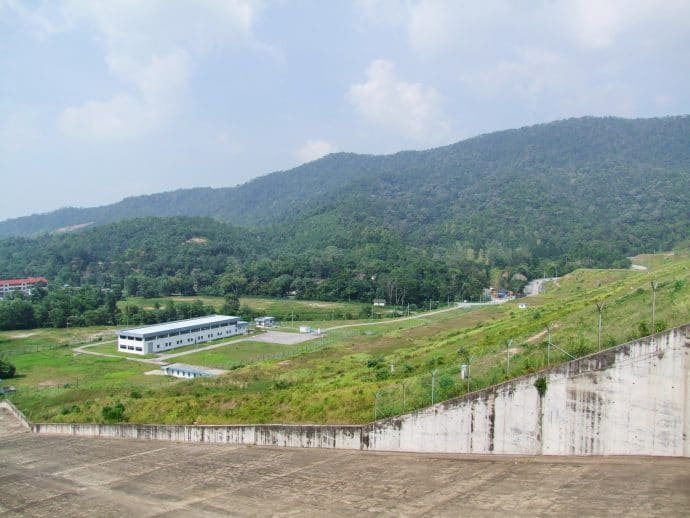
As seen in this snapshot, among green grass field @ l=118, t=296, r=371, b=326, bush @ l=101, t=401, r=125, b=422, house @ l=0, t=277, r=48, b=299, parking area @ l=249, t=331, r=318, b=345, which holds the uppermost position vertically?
house @ l=0, t=277, r=48, b=299

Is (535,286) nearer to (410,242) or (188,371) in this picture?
(410,242)

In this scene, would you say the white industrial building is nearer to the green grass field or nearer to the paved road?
the green grass field

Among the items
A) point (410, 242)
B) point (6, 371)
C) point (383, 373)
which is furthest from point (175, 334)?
point (410, 242)

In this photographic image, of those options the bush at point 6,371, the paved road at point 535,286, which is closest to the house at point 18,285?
the bush at point 6,371

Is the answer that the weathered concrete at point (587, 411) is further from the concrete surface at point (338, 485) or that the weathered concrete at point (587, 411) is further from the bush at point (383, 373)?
the bush at point (383, 373)

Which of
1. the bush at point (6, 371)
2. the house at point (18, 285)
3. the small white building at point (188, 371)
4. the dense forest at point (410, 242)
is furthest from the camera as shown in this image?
the house at point (18, 285)

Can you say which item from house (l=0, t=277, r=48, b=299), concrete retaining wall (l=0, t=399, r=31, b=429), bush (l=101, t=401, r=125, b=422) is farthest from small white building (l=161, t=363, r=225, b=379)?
house (l=0, t=277, r=48, b=299)

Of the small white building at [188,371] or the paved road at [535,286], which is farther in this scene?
the paved road at [535,286]
